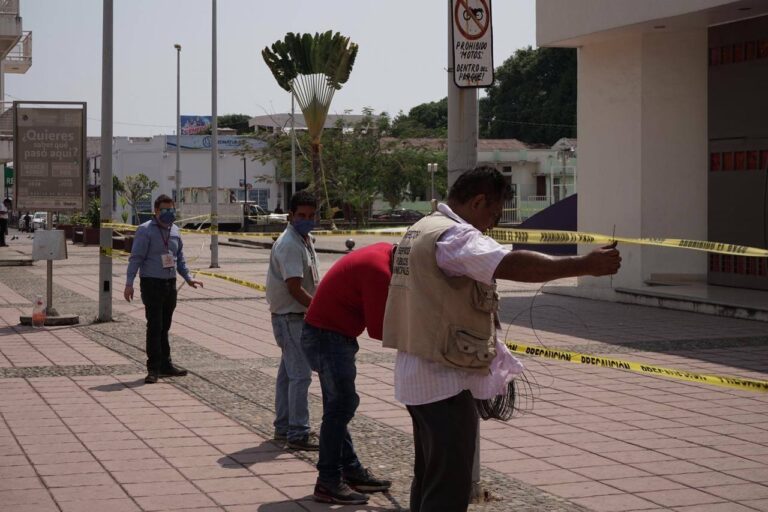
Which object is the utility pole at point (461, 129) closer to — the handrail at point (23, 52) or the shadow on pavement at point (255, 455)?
the shadow on pavement at point (255, 455)

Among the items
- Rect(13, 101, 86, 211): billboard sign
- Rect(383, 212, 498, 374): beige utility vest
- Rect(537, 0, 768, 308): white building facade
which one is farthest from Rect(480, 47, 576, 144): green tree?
Rect(383, 212, 498, 374): beige utility vest

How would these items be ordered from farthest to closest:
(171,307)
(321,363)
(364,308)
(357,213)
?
(357,213) < (171,307) < (321,363) < (364,308)

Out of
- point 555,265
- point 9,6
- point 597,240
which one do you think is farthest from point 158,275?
point 9,6

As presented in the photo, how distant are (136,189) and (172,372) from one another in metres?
67.4

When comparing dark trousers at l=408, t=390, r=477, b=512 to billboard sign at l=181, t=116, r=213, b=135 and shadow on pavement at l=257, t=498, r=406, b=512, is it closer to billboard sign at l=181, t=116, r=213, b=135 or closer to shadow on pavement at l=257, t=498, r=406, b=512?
shadow on pavement at l=257, t=498, r=406, b=512

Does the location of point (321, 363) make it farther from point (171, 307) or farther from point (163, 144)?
point (163, 144)

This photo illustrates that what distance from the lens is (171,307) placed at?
1141 centimetres

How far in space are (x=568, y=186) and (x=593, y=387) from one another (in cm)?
6184

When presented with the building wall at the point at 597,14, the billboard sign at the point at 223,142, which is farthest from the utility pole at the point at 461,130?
the billboard sign at the point at 223,142

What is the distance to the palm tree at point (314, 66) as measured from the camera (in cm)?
4675

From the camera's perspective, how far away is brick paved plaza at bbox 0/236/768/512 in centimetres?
689

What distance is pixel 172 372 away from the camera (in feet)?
36.6

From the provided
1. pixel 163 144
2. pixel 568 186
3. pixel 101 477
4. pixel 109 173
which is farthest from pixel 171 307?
pixel 163 144

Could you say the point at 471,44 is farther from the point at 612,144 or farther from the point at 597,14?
the point at 612,144
